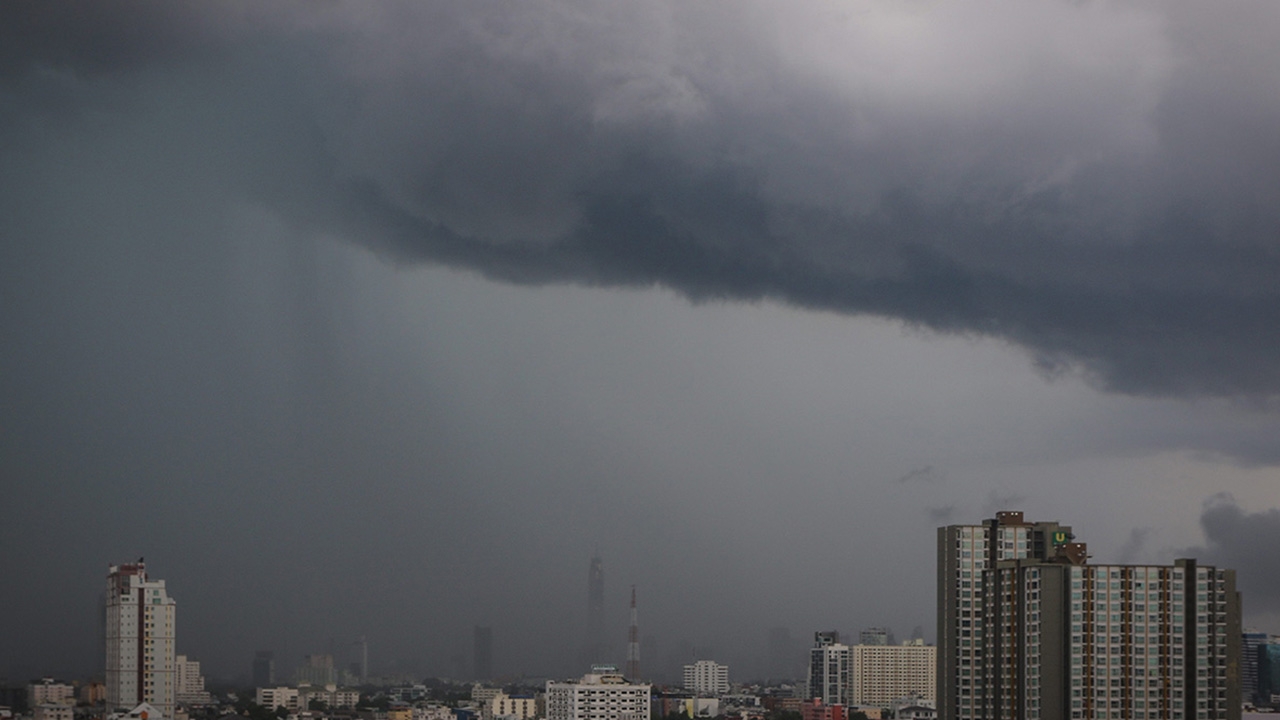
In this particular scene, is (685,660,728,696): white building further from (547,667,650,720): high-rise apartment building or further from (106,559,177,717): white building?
(106,559,177,717): white building

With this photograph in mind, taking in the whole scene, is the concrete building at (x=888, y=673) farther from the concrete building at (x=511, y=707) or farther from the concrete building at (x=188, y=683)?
the concrete building at (x=188, y=683)

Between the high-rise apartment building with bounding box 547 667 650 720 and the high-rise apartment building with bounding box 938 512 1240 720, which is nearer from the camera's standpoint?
the high-rise apartment building with bounding box 938 512 1240 720

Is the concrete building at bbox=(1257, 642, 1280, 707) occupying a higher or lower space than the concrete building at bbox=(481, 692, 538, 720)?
higher

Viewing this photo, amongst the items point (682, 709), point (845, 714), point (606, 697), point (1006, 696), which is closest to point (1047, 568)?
point (1006, 696)

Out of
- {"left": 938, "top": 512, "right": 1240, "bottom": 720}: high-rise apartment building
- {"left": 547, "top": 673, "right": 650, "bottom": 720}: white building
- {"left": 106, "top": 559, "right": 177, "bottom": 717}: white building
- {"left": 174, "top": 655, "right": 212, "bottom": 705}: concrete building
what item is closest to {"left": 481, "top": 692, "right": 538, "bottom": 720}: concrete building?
{"left": 547, "top": 673, "right": 650, "bottom": 720}: white building

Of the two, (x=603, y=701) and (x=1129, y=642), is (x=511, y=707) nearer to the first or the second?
(x=603, y=701)
